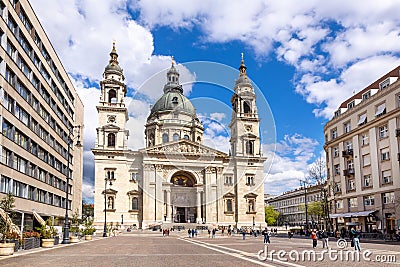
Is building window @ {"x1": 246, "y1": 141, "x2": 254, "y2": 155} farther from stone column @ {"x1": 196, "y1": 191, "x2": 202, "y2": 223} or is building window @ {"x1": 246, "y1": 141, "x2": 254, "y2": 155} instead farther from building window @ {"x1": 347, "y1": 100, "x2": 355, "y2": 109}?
building window @ {"x1": 347, "y1": 100, "x2": 355, "y2": 109}

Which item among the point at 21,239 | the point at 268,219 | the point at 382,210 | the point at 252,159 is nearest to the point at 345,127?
the point at 382,210

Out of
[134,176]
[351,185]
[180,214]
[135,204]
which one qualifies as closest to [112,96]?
[134,176]

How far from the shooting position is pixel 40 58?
53250mm

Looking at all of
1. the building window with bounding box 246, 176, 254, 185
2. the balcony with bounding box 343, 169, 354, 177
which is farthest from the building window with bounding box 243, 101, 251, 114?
the balcony with bounding box 343, 169, 354, 177

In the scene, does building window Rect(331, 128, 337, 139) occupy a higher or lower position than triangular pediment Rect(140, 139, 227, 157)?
lower

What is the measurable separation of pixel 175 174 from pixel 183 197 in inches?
197

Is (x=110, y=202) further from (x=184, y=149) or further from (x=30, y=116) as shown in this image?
(x=30, y=116)

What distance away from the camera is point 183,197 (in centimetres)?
9319

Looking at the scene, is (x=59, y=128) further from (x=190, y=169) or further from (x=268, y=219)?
(x=268, y=219)

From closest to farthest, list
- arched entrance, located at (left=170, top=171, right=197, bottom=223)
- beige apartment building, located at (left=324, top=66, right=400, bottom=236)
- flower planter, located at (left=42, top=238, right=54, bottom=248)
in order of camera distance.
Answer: flower planter, located at (left=42, top=238, right=54, bottom=248) → beige apartment building, located at (left=324, top=66, right=400, bottom=236) → arched entrance, located at (left=170, top=171, right=197, bottom=223)

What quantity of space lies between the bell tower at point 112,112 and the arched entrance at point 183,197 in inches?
542

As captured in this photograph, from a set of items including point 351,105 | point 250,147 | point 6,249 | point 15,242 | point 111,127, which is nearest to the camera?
point 6,249

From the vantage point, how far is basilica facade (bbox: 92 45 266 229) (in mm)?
86625

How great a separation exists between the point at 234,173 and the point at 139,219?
21.7 m
